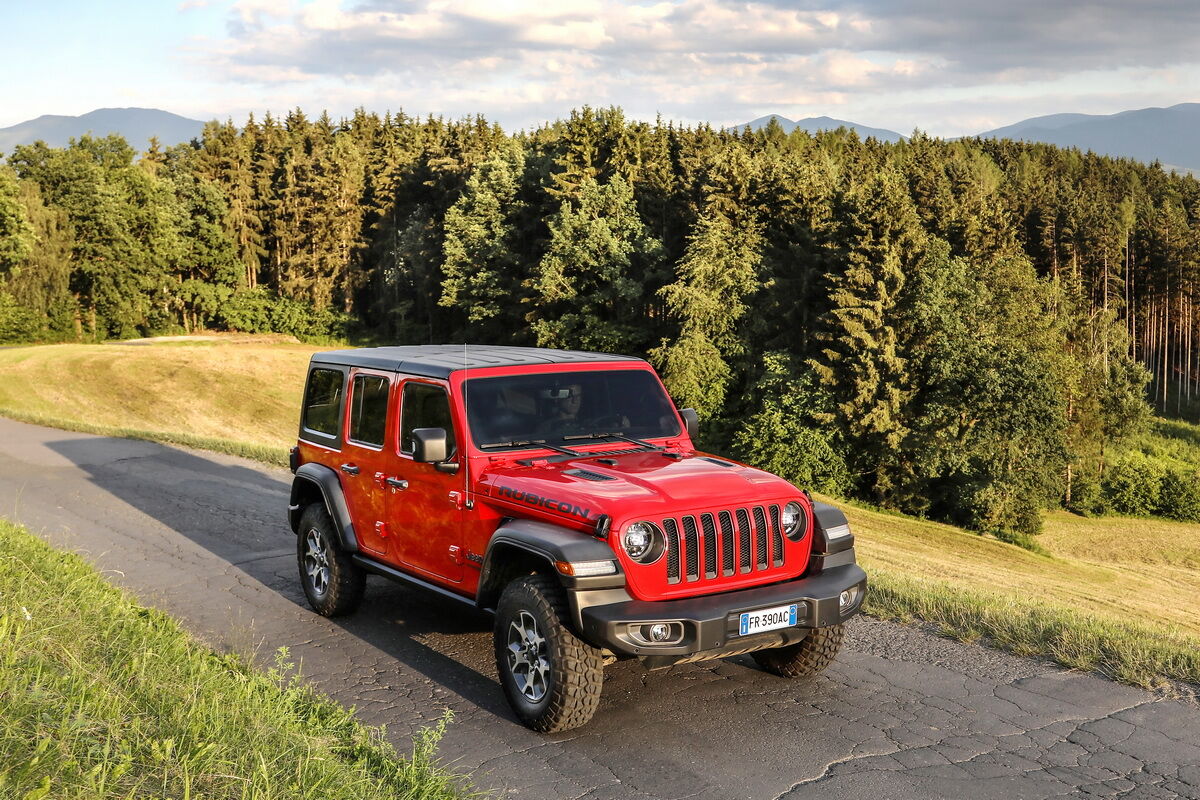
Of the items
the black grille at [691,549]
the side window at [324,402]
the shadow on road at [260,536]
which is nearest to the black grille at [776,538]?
the black grille at [691,549]

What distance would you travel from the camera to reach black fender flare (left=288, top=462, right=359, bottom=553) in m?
8.46

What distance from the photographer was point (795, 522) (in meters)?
6.61

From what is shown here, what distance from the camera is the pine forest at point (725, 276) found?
156 feet

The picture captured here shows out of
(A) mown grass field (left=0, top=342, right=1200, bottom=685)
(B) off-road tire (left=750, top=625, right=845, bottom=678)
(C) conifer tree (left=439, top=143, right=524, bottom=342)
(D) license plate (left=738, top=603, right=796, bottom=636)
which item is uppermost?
(C) conifer tree (left=439, top=143, right=524, bottom=342)

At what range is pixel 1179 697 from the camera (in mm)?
6520

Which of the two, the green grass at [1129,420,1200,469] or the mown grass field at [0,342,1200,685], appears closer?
the mown grass field at [0,342,1200,685]

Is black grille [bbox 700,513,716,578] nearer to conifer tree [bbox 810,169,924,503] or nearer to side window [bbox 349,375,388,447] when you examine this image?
side window [bbox 349,375,388,447]

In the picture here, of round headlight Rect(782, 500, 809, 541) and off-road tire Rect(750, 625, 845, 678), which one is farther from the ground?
round headlight Rect(782, 500, 809, 541)

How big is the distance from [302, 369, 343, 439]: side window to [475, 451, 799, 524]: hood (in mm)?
2398

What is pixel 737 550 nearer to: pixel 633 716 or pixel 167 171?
pixel 633 716

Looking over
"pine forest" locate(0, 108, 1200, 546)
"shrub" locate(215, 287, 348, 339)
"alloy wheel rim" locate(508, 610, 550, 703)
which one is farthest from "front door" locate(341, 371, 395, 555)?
"shrub" locate(215, 287, 348, 339)

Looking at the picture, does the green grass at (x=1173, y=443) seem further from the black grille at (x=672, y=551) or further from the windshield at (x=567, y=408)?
the black grille at (x=672, y=551)

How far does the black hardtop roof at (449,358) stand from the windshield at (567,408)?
137 mm

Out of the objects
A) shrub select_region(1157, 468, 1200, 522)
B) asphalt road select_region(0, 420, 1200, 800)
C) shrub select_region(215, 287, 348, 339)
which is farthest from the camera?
shrub select_region(215, 287, 348, 339)
